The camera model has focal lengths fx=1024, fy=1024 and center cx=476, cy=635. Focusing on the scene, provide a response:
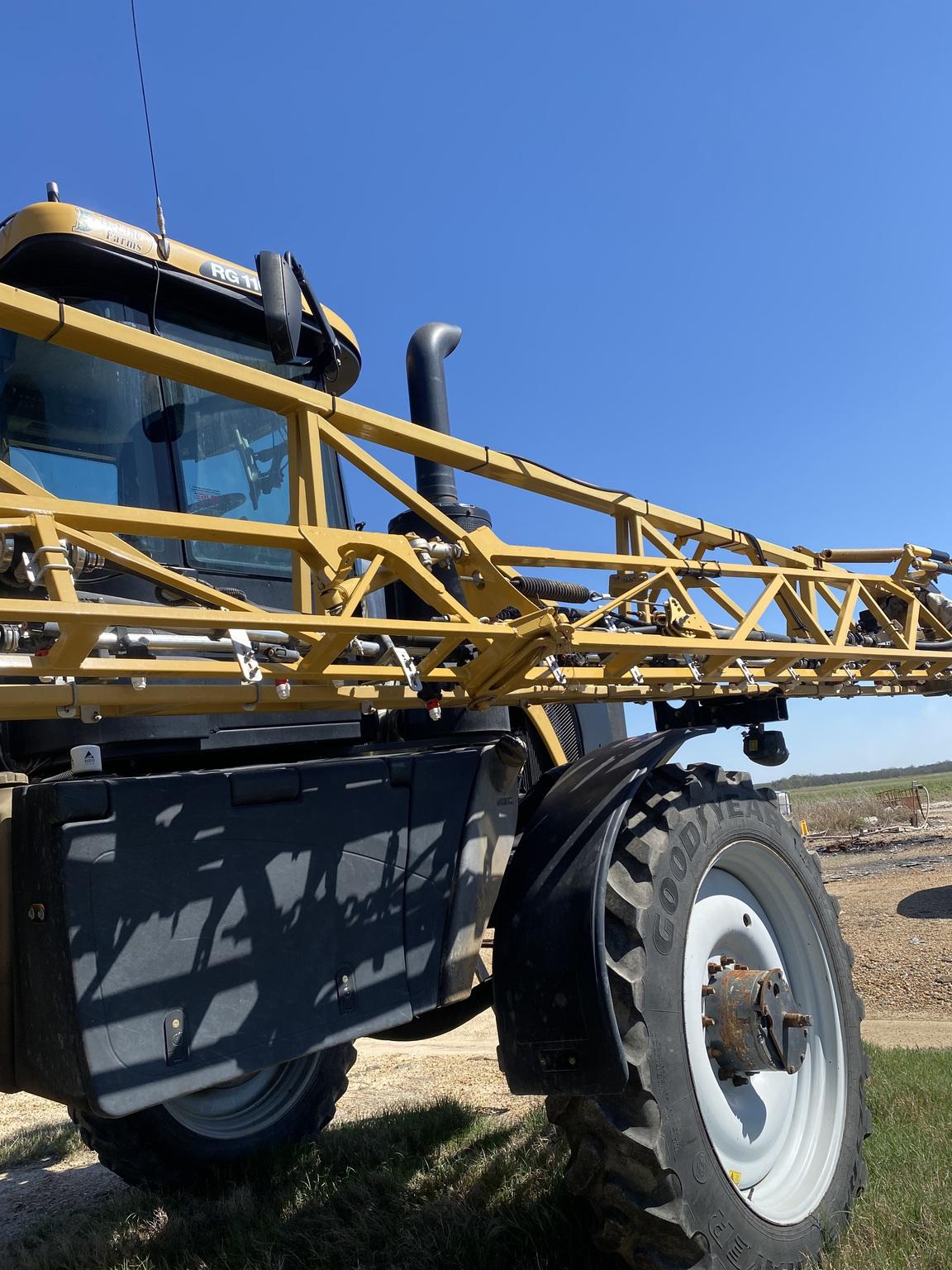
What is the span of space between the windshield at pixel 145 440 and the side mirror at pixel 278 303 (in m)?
0.74

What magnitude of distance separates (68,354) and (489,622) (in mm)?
1412

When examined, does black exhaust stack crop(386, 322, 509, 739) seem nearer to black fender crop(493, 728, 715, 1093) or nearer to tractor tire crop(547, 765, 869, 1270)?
black fender crop(493, 728, 715, 1093)

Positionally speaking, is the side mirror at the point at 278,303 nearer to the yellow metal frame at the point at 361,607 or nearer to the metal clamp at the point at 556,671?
the yellow metal frame at the point at 361,607

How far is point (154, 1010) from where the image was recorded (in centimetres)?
217

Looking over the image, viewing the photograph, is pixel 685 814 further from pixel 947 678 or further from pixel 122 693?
pixel 947 678

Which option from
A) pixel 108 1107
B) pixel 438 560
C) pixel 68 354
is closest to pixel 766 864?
pixel 438 560

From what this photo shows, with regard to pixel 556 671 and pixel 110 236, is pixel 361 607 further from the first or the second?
pixel 110 236

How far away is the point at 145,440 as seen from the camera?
298 cm

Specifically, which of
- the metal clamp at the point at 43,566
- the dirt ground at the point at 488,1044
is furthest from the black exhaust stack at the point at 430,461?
the dirt ground at the point at 488,1044

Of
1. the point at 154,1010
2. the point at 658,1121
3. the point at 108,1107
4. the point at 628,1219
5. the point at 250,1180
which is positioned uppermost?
the point at 154,1010

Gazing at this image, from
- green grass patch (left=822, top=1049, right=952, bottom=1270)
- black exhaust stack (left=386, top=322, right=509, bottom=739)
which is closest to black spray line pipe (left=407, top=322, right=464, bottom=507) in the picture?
black exhaust stack (left=386, top=322, right=509, bottom=739)

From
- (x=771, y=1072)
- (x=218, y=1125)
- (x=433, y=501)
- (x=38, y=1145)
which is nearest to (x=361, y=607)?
(x=433, y=501)

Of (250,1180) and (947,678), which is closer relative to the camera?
(250,1180)

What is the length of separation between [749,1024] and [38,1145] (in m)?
4.46
